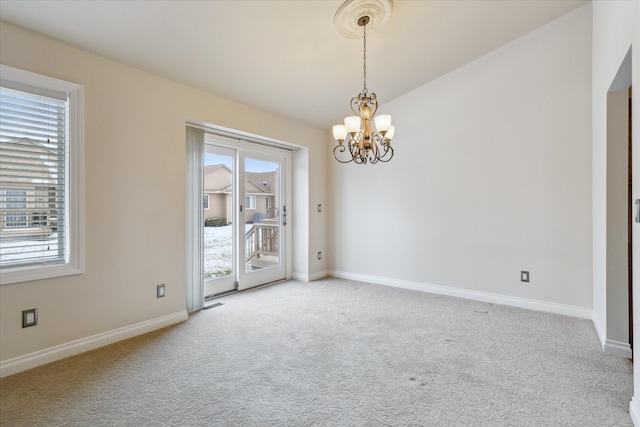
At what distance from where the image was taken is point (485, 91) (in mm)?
3867

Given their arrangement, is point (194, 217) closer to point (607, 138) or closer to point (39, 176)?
point (39, 176)

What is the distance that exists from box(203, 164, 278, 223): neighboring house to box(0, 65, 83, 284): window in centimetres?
148

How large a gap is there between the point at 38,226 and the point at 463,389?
3283 mm

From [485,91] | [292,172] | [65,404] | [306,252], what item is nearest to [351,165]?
[292,172]

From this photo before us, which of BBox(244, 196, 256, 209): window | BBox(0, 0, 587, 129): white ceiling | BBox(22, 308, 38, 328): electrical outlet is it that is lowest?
BBox(22, 308, 38, 328): electrical outlet

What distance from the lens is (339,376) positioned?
2207mm

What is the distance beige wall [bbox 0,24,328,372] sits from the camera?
92.4 inches

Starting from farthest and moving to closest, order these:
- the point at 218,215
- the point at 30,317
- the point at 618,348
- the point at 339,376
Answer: the point at 218,215 < the point at 618,348 < the point at 30,317 < the point at 339,376

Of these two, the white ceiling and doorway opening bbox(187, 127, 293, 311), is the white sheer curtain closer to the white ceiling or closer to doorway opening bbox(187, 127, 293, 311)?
doorway opening bbox(187, 127, 293, 311)

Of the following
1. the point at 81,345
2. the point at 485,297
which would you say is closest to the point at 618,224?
the point at 485,297

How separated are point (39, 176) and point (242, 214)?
7.33 ft

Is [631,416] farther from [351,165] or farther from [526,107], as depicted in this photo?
[351,165]

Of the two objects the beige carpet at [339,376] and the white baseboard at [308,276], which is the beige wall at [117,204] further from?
the white baseboard at [308,276]

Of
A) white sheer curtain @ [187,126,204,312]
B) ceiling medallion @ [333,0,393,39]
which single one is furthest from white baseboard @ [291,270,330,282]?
ceiling medallion @ [333,0,393,39]
